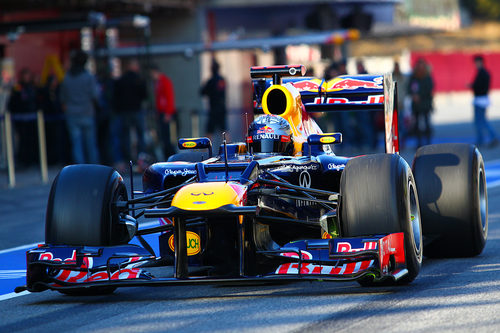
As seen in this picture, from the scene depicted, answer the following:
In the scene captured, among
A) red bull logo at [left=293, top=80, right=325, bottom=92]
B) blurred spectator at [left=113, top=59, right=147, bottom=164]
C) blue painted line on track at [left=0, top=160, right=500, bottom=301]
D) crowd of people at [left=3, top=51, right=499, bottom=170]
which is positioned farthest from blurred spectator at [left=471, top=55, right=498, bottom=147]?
red bull logo at [left=293, top=80, right=325, bottom=92]

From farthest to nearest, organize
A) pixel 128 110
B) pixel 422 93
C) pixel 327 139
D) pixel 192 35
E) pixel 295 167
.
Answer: pixel 192 35 → pixel 422 93 → pixel 128 110 → pixel 295 167 → pixel 327 139

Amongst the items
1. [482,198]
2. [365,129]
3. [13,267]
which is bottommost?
[13,267]

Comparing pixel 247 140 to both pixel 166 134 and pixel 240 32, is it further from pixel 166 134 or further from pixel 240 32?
pixel 240 32

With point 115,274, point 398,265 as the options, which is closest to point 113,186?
point 115,274

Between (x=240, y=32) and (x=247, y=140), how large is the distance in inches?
886

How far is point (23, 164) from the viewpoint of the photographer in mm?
20938

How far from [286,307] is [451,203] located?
2.36 m

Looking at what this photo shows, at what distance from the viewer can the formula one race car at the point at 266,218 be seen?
696 cm

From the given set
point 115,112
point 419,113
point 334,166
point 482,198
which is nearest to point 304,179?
point 334,166

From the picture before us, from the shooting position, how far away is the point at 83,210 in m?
7.43

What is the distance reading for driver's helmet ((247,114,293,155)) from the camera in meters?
8.59

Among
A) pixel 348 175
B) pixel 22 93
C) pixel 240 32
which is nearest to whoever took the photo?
pixel 348 175

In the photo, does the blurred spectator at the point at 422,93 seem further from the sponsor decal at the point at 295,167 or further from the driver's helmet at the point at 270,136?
the sponsor decal at the point at 295,167

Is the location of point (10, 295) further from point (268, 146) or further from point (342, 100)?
point (342, 100)
